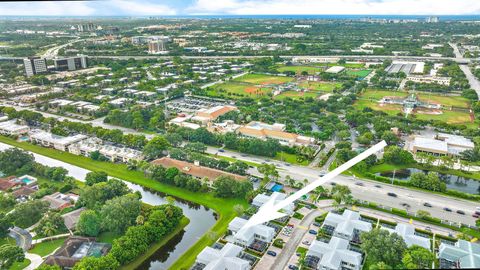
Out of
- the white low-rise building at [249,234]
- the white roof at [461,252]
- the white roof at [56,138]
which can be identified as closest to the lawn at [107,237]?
the white low-rise building at [249,234]

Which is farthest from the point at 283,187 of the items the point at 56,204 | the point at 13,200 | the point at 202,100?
the point at 202,100

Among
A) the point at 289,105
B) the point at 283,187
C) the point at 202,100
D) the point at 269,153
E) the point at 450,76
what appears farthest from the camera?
the point at 450,76

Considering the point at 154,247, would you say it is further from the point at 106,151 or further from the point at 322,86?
the point at 322,86

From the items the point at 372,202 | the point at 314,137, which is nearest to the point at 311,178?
the point at 372,202

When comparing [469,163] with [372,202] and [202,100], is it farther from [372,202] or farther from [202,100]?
[202,100]

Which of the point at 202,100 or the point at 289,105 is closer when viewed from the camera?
the point at 289,105

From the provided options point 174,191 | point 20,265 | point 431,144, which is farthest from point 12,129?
point 431,144

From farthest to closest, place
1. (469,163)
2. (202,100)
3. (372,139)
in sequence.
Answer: (202,100) < (372,139) < (469,163)
